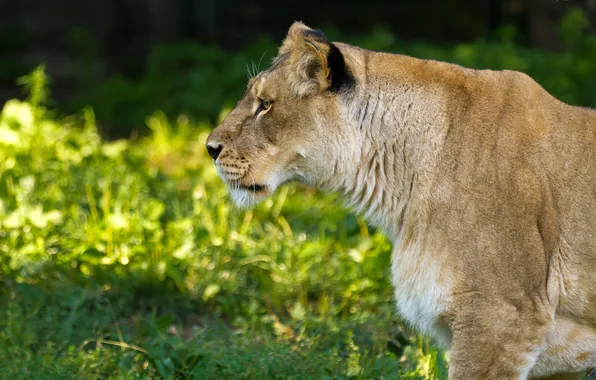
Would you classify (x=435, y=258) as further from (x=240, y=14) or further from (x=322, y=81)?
(x=240, y=14)

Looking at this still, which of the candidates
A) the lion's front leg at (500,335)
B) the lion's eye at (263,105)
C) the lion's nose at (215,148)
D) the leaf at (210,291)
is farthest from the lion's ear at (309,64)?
the leaf at (210,291)

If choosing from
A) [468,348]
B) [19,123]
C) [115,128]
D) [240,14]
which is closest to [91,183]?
[19,123]

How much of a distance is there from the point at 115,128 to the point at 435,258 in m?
6.52

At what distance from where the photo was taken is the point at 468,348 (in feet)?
11.5

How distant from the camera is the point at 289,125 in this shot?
153 inches

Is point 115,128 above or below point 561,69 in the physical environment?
below

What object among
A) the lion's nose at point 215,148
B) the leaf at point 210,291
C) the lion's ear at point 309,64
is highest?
the lion's ear at point 309,64

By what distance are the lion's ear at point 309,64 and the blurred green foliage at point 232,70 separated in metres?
4.43

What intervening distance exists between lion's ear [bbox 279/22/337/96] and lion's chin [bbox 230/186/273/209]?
0.44m

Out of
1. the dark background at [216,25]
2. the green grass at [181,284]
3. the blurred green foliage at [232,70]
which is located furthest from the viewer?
the dark background at [216,25]

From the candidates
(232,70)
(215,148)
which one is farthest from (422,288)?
(232,70)

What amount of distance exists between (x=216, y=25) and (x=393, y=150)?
29.7 ft

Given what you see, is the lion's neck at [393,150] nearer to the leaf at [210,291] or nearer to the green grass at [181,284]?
the green grass at [181,284]

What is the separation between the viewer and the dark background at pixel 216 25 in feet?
38.3
